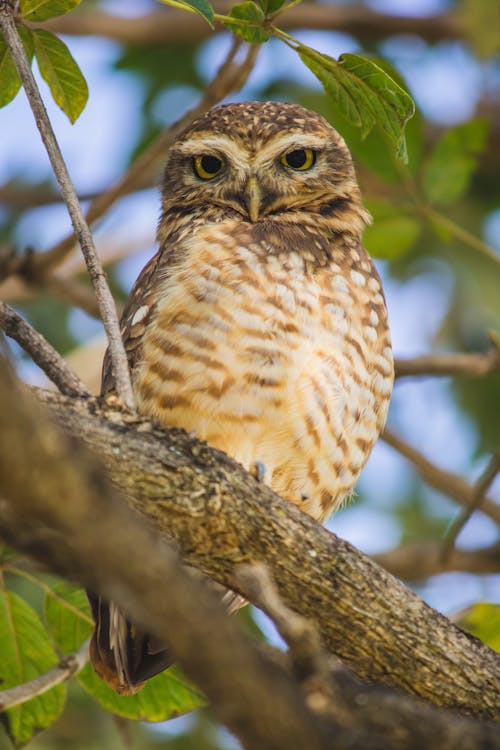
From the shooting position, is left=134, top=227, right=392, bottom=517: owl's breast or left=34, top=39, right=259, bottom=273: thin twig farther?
left=34, top=39, right=259, bottom=273: thin twig

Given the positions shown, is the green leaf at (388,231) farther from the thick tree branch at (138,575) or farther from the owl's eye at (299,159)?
the thick tree branch at (138,575)

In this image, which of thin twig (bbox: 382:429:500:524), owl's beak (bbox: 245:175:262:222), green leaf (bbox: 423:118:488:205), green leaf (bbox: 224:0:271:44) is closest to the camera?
green leaf (bbox: 224:0:271:44)

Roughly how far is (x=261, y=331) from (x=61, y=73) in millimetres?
923

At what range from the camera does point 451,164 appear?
4.24 meters

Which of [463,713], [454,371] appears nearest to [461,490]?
[454,371]

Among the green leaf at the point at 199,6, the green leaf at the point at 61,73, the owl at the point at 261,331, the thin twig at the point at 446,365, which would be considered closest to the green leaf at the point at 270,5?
the green leaf at the point at 199,6

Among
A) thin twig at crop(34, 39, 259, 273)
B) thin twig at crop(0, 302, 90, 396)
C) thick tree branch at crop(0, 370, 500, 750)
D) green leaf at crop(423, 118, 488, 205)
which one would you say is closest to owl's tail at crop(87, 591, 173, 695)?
thin twig at crop(0, 302, 90, 396)

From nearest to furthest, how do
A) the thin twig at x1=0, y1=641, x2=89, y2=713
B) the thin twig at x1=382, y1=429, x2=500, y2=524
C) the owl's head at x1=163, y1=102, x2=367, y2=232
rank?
the thin twig at x1=0, y1=641, x2=89, y2=713 < the owl's head at x1=163, y1=102, x2=367, y2=232 < the thin twig at x1=382, y1=429, x2=500, y2=524

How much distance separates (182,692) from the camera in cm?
328

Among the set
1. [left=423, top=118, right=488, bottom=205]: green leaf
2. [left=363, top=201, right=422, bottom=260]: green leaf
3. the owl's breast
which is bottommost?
the owl's breast

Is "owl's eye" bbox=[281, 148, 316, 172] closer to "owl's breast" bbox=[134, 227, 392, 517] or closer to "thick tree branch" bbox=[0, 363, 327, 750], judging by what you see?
"owl's breast" bbox=[134, 227, 392, 517]

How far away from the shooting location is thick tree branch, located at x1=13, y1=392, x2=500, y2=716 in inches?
89.1

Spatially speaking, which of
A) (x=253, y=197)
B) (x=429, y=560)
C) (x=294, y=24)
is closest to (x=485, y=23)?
(x=294, y=24)

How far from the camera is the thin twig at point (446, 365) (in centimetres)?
439
